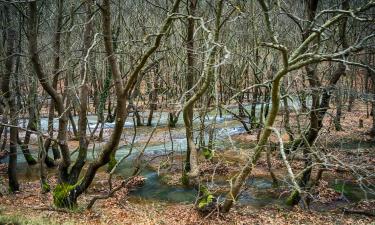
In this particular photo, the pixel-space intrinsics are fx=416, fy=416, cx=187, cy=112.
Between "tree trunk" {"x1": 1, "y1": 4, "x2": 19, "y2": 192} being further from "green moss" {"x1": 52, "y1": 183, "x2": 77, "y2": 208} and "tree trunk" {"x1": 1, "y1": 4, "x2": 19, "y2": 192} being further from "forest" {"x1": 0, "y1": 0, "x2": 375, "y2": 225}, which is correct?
"green moss" {"x1": 52, "y1": 183, "x2": 77, "y2": 208}

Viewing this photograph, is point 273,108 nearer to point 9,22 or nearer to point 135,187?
point 135,187

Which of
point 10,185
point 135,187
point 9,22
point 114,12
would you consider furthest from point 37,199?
point 114,12

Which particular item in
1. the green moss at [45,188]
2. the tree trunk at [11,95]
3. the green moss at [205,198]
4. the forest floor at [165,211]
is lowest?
the forest floor at [165,211]

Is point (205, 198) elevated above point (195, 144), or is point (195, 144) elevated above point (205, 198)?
point (195, 144)

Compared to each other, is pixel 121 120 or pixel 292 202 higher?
pixel 121 120

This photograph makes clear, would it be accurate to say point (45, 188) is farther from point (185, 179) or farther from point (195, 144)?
point (195, 144)

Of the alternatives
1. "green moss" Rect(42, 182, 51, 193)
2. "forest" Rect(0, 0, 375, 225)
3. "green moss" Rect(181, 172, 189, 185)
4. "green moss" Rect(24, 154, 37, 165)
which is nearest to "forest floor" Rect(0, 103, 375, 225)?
"forest" Rect(0, 0, 375, 225)

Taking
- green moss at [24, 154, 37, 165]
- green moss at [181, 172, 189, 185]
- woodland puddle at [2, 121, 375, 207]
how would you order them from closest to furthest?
woodland puddle at [2, 121, 375, 207] < green moss at [181, 172, 189, 185] < green moss at [24, 154, 37, 165]

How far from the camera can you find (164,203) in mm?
14078

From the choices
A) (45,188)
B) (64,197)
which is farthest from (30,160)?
(64,197)

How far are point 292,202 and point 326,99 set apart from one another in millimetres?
3495

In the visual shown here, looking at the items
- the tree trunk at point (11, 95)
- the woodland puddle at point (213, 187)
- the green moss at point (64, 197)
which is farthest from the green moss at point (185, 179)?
the tree trunk at point (11, 95)

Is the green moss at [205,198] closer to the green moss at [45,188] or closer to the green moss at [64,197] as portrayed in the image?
the green moss at [64,197]

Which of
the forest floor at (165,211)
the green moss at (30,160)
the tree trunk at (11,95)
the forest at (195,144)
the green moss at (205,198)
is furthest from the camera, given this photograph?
the green moss at (30,160)
